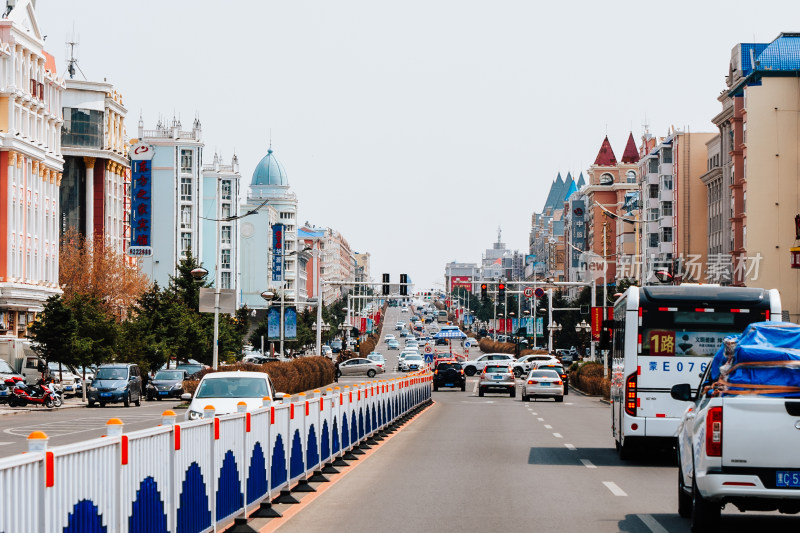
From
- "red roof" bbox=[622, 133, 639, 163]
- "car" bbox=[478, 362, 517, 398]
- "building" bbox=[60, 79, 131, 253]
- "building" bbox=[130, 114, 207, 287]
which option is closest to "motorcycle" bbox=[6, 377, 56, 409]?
"car" bbox=[478, 362, 517, 398]

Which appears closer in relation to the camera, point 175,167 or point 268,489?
point 268,489

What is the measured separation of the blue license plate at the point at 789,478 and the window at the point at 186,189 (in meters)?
119

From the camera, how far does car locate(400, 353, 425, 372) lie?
3684 inches

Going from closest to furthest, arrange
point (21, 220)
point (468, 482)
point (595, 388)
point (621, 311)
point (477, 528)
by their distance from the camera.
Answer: point (477, 528) < point (468, 482) < point (621, 311) < point (595, 388) < point (21, 220)

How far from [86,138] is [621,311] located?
83.7 meters

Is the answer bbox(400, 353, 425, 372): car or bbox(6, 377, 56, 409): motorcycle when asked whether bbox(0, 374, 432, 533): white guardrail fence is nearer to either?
bbox(6, 377, 56, 409): motorcycle

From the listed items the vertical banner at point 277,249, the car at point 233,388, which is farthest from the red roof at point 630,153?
the car at point 233,388

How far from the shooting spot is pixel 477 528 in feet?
41.5

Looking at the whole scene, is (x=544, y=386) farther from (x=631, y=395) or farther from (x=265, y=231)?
(x=265, y=231)

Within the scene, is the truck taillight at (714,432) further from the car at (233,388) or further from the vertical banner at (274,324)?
the vertical banner at (274,324)

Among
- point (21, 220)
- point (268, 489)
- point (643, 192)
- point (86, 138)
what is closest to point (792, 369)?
point (268, 489)

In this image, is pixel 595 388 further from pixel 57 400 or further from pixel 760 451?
pixel 760 451

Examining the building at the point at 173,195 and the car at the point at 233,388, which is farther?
the building at the point at 173,195

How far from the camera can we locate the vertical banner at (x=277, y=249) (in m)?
164
